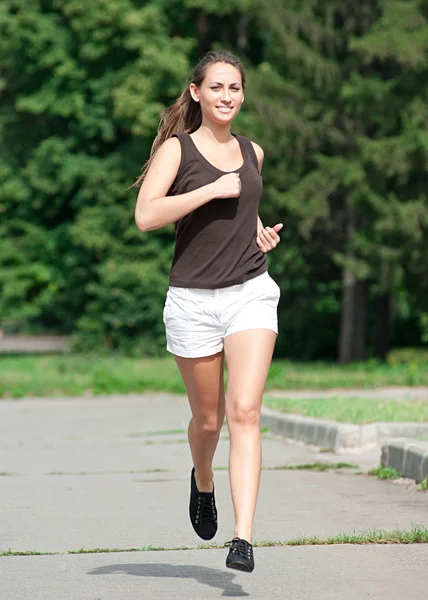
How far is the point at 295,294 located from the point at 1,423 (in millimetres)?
16363

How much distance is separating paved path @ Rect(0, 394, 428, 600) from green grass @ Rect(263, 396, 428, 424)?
64cm

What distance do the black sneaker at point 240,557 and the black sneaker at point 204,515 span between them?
955 mm

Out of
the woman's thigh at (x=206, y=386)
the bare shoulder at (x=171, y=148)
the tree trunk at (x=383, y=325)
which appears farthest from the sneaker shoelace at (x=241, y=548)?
the tree trunk at (x=383, y=325)

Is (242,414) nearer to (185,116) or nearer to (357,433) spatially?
(185,116)

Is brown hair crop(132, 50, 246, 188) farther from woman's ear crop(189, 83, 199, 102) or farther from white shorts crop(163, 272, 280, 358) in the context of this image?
white shorts crop(163, 272, 280, 358)

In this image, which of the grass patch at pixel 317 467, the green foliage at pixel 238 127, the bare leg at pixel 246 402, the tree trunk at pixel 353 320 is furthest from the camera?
the tree trunk at pixel 353 320

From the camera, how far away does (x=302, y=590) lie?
5.49 m

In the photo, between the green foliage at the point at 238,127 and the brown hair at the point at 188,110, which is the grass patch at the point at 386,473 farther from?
the green foliage at the point at 238,127

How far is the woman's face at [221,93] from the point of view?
234 inches

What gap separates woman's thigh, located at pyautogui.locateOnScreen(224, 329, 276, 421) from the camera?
561cm

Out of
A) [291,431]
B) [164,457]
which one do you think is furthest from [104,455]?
[291,431]

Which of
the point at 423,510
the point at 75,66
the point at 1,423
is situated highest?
the point at 75,66

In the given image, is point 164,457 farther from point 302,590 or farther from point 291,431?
point 302,590

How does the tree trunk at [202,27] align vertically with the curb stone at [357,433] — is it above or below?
above
